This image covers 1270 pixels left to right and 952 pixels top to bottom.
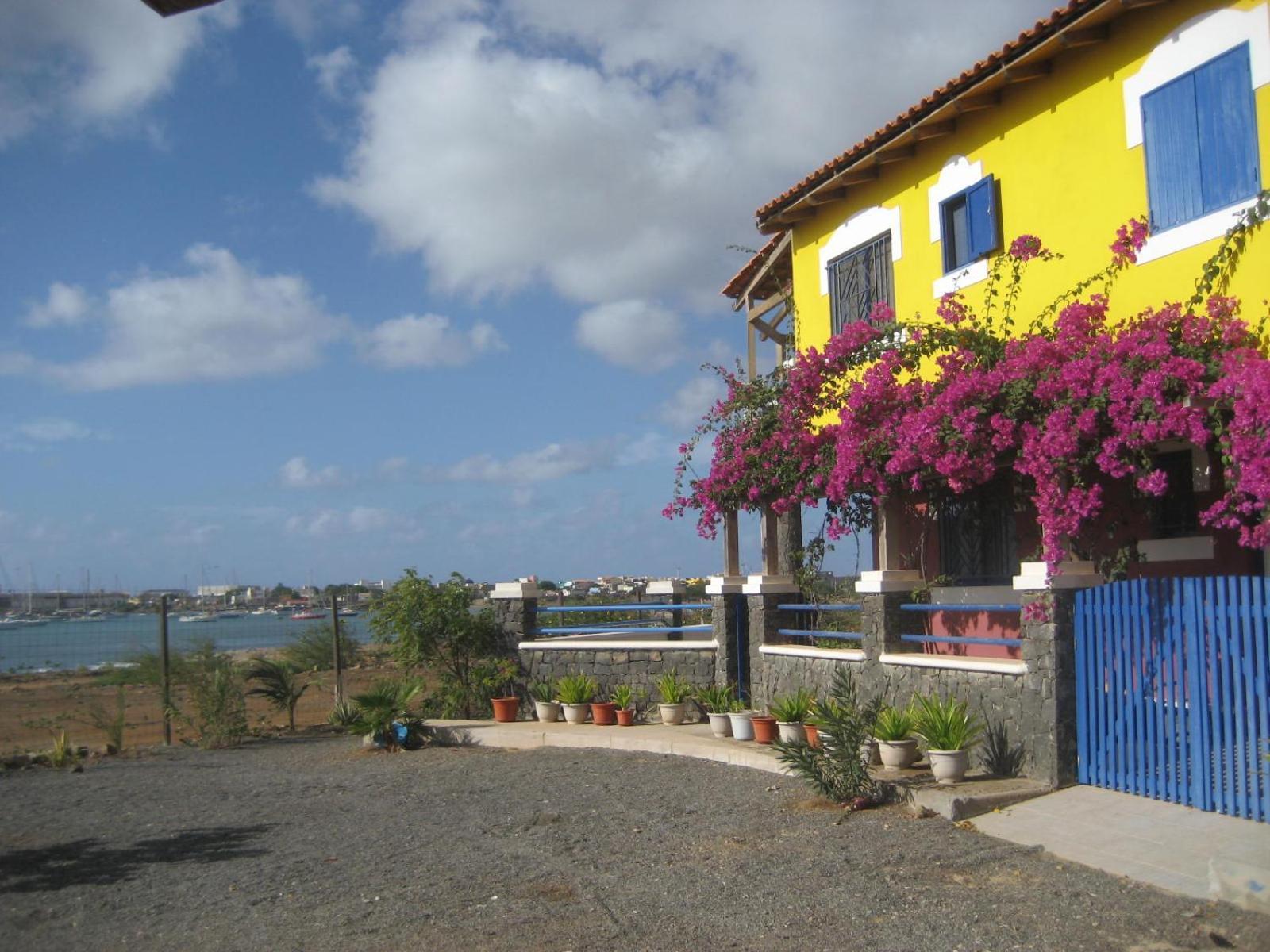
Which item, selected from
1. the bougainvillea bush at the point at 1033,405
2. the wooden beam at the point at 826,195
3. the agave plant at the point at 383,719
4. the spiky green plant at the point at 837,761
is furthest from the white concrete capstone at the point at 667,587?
the spiky green plant at the point at 837,761

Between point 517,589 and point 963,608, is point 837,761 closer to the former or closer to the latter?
point 963,608

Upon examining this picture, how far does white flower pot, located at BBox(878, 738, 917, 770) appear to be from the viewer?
10508 mm

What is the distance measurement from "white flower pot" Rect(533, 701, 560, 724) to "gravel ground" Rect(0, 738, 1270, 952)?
3728mm

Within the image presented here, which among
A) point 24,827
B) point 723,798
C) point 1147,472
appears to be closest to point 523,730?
point 723,798

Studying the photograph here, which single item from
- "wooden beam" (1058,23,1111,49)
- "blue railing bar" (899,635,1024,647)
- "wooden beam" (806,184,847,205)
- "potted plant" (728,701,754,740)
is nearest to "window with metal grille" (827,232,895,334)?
"wooden beam" (806,184,847,205)

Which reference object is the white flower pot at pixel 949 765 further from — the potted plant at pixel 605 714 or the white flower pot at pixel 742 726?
the potted plant at pixel 605 714

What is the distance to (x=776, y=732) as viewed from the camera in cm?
1291

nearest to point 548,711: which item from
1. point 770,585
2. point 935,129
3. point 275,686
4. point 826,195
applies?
point 770,585

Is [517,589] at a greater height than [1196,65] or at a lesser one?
lesser

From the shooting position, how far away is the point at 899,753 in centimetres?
1052

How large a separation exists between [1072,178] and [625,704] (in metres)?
8.71

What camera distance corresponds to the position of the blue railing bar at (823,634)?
A: 41.9 ft

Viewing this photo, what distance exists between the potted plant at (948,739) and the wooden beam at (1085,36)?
6621 millimetres

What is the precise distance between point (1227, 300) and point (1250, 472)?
201 centimetres
